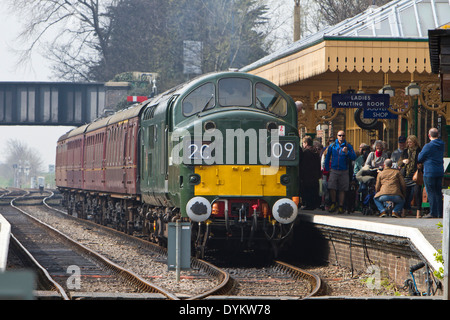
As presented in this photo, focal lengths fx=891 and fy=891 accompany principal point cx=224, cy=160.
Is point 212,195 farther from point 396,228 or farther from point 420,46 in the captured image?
point 420,46

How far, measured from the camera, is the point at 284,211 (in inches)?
566

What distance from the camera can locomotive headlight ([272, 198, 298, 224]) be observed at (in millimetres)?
14336

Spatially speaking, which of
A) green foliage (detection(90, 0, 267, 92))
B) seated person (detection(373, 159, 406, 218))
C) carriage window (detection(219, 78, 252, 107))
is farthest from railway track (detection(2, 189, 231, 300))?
green foliage (detection(90, 0, 267, 92))

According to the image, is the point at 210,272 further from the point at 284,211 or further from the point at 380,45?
the point at 380,45

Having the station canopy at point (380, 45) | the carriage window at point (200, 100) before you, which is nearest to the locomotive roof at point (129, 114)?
the station canopy at point (380, 45)

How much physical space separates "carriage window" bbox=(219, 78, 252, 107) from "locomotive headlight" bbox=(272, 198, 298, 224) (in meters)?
1.85

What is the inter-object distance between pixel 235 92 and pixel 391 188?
10.2 ft

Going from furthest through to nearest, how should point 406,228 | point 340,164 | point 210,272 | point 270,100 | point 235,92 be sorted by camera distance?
point 340,164 < point 270,100 < point 235,92 < point 210,272 < point 406,228

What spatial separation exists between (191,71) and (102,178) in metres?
34.1

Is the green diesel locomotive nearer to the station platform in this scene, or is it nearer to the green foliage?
the station platform

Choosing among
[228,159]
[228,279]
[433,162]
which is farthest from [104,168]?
[228,279]

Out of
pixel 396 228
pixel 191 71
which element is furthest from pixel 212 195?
pixel 191 71

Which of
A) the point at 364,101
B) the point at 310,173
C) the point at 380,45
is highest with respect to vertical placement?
the point at 380,45

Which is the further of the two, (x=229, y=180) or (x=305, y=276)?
(x=229, y=180)
